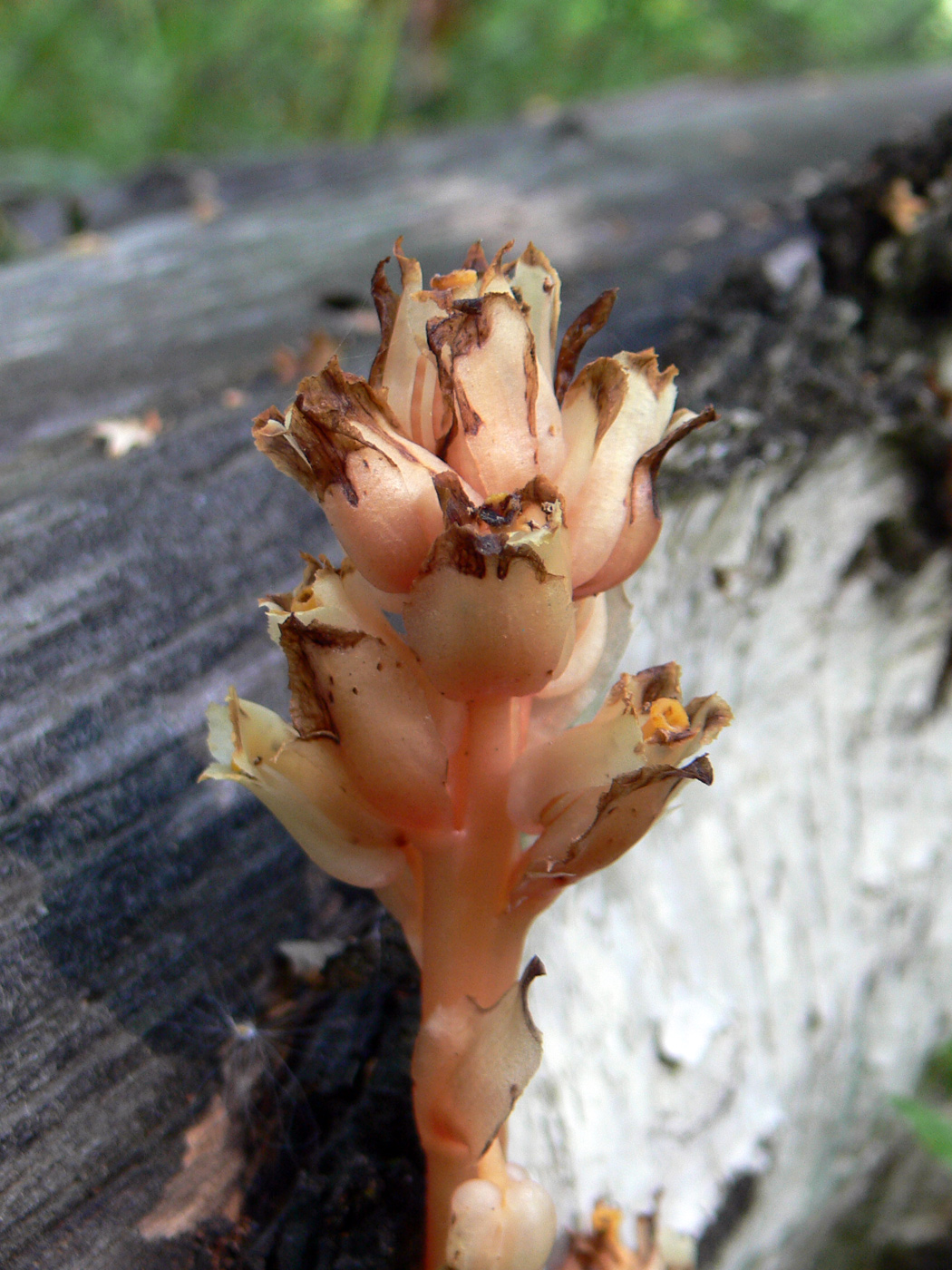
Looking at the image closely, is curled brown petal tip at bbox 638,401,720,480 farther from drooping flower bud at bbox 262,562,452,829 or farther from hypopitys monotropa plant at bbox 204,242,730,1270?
drooping flower bud at bbox 262,562,452,829

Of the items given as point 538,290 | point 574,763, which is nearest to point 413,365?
point 538,290

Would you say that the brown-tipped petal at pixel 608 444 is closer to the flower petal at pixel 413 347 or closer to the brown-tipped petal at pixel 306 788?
the flower petal at pixel 413 347

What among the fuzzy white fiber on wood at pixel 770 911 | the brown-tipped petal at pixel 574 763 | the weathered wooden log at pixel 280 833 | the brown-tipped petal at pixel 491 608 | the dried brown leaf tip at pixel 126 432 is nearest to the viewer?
the brown-tipped petal at pixel 491 608

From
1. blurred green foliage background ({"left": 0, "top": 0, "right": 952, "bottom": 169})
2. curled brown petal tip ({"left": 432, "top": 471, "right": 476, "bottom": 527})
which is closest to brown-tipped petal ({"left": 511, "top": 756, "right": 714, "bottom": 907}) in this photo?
curled brown petal tip ({"left": 432, "top": 471, "right": 476, "bottom": 527})

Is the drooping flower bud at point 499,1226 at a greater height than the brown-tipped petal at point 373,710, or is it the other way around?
the brown-tipped petal at point 373,710

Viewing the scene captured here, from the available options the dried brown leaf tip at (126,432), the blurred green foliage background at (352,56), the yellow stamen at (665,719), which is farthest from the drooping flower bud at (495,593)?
the blurred green foliage background at (352,56)

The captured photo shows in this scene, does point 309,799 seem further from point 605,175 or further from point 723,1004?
point 605,175

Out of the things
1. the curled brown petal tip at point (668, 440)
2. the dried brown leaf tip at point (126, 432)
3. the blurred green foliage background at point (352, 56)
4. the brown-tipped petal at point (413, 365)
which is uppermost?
the blurred green foliage background at point (352, 56)
